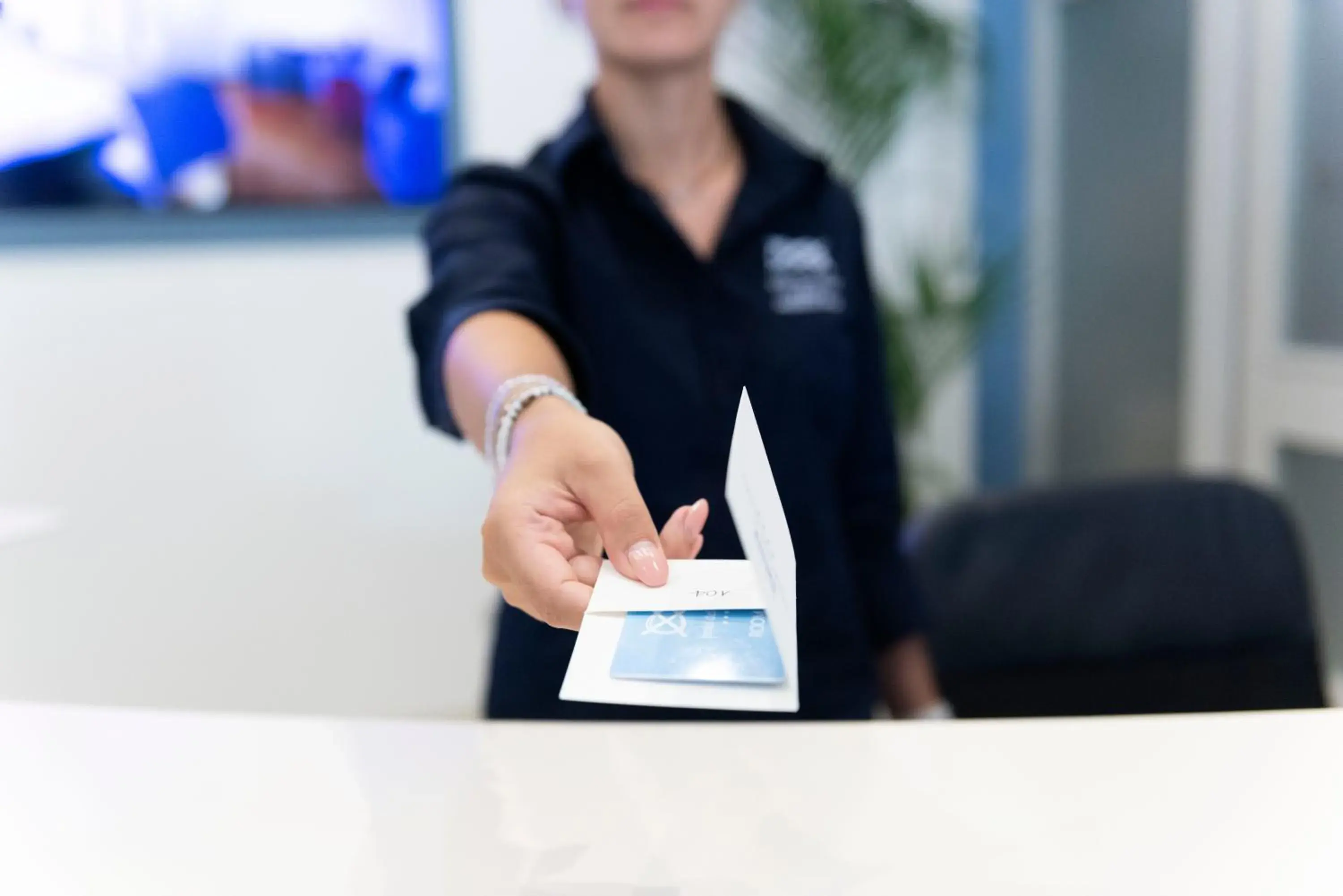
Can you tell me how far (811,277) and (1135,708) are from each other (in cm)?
59

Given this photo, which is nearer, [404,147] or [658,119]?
[658,119]

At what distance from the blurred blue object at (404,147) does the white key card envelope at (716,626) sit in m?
0.40

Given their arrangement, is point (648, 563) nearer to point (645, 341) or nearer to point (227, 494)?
point (645, 341)

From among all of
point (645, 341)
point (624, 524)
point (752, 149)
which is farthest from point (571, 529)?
point (752, 149)

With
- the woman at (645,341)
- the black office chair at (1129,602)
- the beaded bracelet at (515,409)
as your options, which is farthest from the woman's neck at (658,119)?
the black office chair at (1129,602)

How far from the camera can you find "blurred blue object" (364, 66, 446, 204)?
0.58 metres

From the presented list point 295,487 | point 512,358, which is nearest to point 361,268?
point 295,487

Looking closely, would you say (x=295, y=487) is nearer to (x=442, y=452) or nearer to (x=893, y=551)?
(x=442, y=452)

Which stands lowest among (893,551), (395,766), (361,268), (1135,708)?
(1135,708)

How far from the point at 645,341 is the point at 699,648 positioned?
8.3 inches

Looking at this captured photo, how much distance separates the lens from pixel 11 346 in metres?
0.43

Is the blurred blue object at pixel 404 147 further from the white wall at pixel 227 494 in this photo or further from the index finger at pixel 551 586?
the index finger at pixel 551 586

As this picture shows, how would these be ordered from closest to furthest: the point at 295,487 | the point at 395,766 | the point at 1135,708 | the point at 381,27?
1. the point at 395,766
2. the point at 381,27
3. the point at 295,487
4. the point at 1135,708

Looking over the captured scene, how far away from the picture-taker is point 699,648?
0.24 metres
